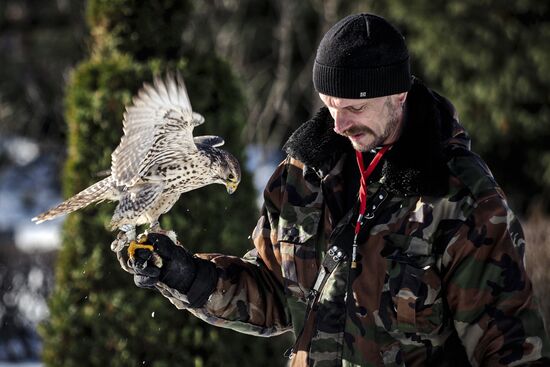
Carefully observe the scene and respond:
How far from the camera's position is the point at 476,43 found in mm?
10062

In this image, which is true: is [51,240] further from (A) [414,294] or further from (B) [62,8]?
(A) [414,294]

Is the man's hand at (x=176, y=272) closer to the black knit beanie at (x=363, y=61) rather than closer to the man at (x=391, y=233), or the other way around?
the man at (x=391, y=233)

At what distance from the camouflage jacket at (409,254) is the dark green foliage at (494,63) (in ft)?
24.8

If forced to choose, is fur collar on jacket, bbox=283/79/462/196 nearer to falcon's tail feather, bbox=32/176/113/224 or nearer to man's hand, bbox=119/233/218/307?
man's hand, bbox=119/233/218/307

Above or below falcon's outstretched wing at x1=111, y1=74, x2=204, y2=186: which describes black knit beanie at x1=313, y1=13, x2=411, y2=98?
above

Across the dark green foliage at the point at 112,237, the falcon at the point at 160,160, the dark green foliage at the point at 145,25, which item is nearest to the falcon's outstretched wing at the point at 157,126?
the falcon at the point at 160,160

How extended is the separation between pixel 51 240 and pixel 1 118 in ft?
11.6

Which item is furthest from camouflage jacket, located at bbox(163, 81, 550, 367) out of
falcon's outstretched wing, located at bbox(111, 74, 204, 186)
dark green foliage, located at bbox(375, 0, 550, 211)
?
dark green foliage, located at bbox(375, 0, 550, 211)

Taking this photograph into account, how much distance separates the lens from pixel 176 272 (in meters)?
2.72

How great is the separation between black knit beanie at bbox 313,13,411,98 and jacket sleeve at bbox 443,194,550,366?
0.42m

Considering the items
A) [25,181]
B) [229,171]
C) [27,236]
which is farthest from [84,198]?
[25,181]

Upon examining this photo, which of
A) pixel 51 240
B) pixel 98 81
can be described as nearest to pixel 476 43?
pixel 51 240

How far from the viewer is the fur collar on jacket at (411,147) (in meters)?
2.37

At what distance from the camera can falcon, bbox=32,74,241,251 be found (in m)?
3.05
